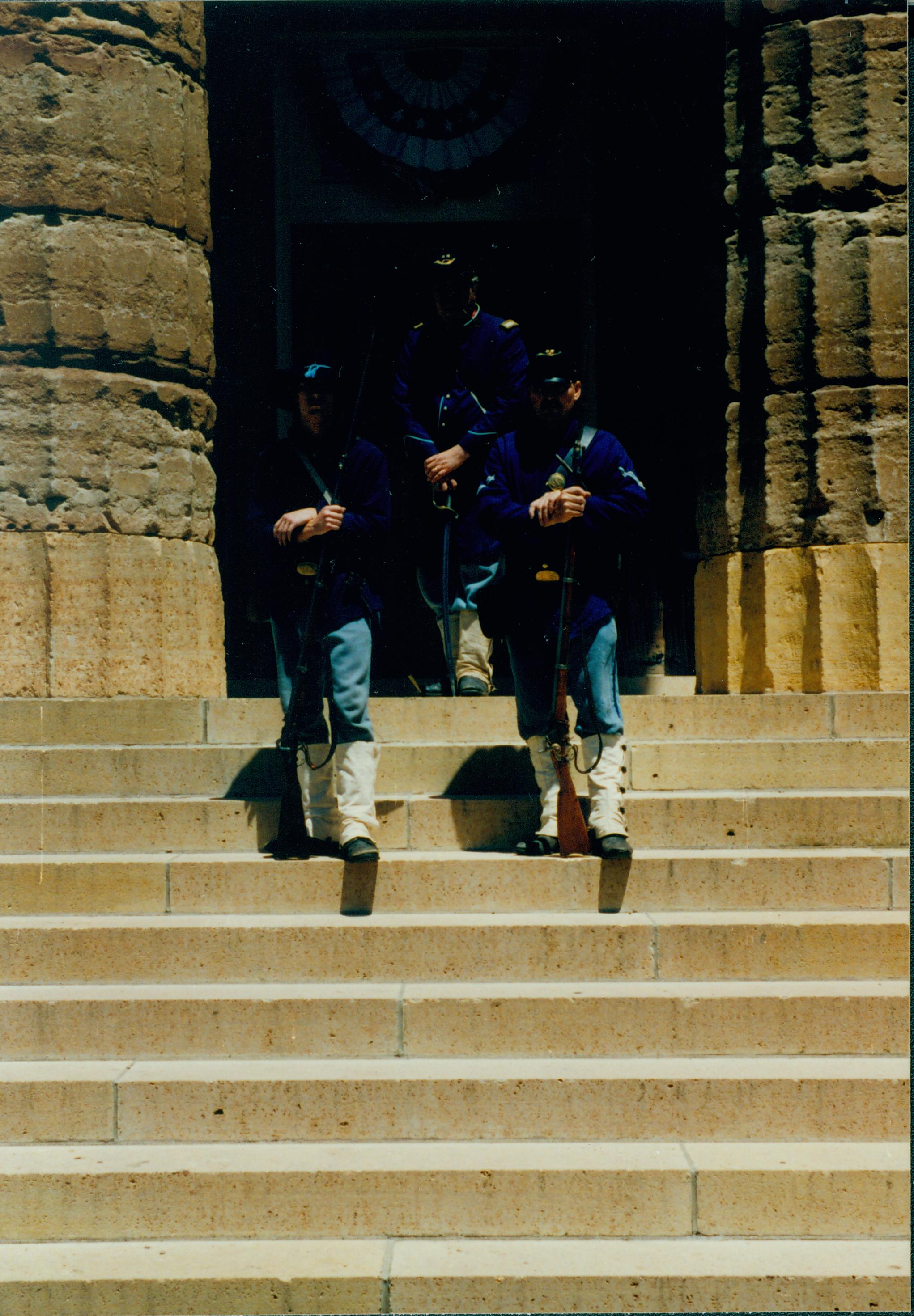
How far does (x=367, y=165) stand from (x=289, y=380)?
156 inches

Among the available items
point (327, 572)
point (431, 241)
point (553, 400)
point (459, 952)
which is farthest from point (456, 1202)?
point (431, 241)

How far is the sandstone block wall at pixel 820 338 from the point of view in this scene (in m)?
6.27

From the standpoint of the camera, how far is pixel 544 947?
444 cm

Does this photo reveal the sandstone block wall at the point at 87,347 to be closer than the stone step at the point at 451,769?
No

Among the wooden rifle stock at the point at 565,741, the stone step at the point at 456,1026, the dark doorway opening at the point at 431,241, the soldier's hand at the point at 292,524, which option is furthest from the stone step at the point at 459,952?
the dark doorway opening at the point at 431,241

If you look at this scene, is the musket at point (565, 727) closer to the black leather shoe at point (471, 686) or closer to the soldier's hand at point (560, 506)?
the soldier's hand at point (560, 506)

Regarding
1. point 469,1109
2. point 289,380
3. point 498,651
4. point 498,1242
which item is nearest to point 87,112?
point 289,380

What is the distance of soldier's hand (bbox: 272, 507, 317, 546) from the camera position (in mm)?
4977

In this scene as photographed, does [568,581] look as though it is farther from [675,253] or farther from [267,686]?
[675,253]

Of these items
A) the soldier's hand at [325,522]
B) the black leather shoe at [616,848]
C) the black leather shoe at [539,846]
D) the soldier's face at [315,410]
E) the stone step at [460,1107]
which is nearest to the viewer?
the stone step at [460,1107]

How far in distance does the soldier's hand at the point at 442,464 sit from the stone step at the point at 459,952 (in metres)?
2.47

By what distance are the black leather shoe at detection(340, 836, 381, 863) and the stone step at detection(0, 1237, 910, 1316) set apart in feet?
4.85

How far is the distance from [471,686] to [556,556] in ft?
4.21

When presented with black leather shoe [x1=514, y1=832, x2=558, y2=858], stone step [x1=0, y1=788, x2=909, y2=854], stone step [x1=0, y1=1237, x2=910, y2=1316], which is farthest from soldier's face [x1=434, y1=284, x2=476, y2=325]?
stone step [x1=0, y1=1237, x2=910, y2=1316]
